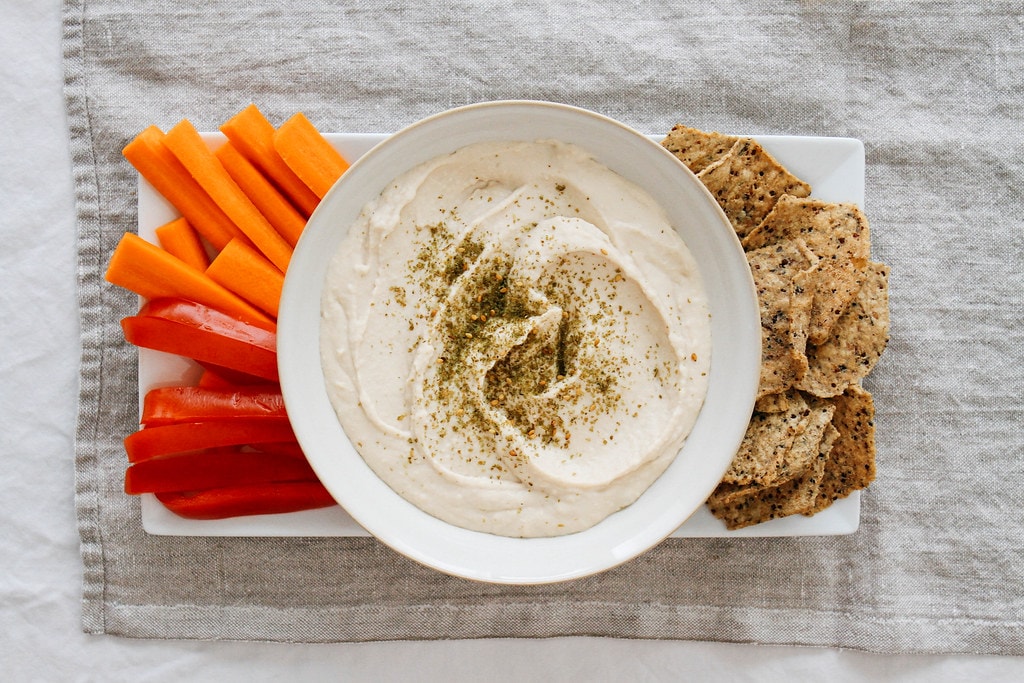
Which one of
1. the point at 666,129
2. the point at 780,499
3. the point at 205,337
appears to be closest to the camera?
the point at 205,337

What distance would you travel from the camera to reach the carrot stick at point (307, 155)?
7.76ft

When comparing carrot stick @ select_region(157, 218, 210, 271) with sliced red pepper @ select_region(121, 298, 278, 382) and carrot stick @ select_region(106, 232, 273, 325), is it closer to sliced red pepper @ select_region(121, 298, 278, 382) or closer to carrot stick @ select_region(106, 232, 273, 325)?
carrot stick @ select_region(106, 232, 273, 325)

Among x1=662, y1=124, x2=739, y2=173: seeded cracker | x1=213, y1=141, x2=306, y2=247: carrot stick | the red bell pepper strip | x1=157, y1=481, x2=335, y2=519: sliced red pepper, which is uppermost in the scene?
x1=213, y1=141, x2=306, y2=247: carrot stick

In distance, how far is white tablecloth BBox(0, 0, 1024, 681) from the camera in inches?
109

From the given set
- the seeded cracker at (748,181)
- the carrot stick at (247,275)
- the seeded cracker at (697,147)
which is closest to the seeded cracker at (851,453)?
the seeded cracker at (748,181)

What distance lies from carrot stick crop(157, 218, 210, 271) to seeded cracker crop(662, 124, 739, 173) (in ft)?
4.84

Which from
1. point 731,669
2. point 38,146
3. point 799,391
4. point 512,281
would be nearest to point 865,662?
point 731,669

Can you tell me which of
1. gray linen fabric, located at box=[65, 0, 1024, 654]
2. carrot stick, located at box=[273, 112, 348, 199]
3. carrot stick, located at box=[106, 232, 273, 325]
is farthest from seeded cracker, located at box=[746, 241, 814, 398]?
carrot stick, located at box=[106, 232, 273, 325]

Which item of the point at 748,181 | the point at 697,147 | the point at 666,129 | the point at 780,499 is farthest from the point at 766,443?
the point at 666,129

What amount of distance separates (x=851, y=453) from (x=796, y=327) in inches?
18.3

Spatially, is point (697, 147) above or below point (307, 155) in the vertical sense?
below

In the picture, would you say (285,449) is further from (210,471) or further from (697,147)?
(697,147)

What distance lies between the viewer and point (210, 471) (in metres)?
2.44

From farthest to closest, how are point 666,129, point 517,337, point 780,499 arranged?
1. point 666,129
2. point 780,499
3. point 517,337
